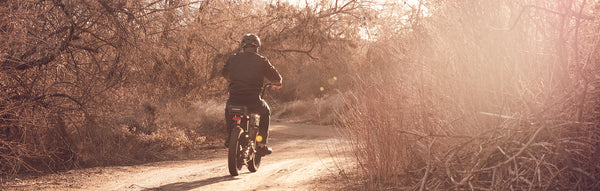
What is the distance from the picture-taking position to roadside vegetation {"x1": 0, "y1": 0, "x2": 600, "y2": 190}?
4.00 meters

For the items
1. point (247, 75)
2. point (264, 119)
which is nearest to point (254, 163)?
point (264, 119)

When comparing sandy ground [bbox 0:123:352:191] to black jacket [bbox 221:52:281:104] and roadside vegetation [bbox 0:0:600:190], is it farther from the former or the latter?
black jacket [bbox 221:52:281:104]

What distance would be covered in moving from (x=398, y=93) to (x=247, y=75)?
2613mm

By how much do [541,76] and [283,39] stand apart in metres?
13.4

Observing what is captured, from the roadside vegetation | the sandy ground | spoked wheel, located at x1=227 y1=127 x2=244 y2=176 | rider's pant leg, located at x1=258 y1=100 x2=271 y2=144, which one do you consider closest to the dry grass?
the roadside vegetation

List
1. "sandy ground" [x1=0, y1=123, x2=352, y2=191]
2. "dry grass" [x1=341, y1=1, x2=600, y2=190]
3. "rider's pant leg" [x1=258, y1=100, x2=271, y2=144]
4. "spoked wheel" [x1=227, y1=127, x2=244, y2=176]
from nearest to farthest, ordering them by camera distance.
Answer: "dry grass" [x1=341, y1=1, x2=600, y2=190]
"sandy ground" [x1=0, y1=123, x2=352, y2=191]
"spoked wheel" [x1=227, y1=127, x2=244, y2=176]
"rider's pant leg" [x1=258, y1=100, x2=271, y2=144]

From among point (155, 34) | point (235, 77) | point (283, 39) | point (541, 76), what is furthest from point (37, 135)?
point (283, 39)

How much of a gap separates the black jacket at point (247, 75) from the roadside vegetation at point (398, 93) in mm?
1357

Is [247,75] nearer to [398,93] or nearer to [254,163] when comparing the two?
[254,163]

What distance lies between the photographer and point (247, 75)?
755 centimetres

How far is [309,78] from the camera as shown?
4044cm

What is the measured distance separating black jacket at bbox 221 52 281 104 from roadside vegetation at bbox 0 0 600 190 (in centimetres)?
136

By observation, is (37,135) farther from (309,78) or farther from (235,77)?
(309,78)

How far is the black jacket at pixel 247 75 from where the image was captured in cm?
755
